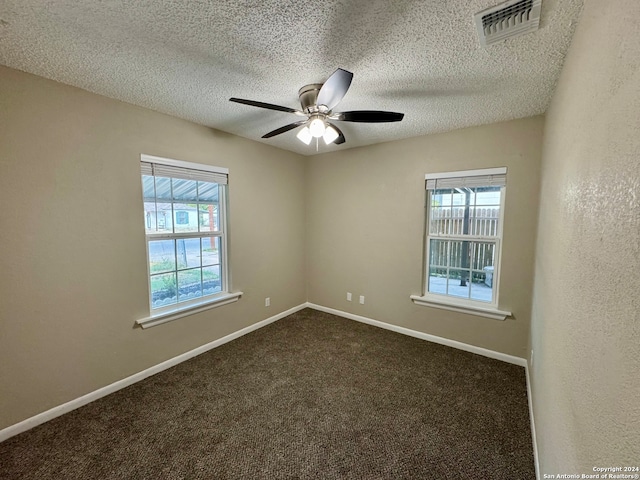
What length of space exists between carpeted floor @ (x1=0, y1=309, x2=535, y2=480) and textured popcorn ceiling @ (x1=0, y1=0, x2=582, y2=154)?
2.46m

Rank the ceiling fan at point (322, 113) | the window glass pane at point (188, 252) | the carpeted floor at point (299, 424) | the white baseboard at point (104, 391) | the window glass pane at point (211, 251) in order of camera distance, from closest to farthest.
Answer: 1. the carpeted floor at point (299, 424)
2. the ceiling fan at point (322, 113)
3. the white baseboard at point (104, 391)
4. the window glass pane at point (188, 252)
5. the window glass pane at point (211, 251)

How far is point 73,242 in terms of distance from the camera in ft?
6.63

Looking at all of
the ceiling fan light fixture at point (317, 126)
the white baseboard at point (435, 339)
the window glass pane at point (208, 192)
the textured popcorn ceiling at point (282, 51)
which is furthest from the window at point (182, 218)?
the white baseboard at point (435, 339)

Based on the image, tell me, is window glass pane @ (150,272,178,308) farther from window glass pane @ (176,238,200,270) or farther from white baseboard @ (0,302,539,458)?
white baseboard @ (0,302,539,458)

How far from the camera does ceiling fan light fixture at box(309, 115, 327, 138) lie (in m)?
1.86

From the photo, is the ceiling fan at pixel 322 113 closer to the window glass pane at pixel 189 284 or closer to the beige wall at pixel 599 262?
the beige wall at pixel 599 262

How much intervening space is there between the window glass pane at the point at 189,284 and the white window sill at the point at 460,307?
2564mm

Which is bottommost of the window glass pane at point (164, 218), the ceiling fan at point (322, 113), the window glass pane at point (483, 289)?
the window glass pane at point (483, 289)

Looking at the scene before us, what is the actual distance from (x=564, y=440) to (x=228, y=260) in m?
3.04

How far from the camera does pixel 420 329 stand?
3254 millimetres

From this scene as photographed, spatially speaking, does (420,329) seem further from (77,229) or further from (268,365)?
(77,229)

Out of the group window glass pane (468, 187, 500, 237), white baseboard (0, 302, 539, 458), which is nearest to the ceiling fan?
window glass pane (468, 187, 500, 237)

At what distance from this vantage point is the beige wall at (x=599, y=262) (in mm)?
560

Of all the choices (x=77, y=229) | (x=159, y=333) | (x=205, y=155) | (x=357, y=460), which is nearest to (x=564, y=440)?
(x=357, y=460)
